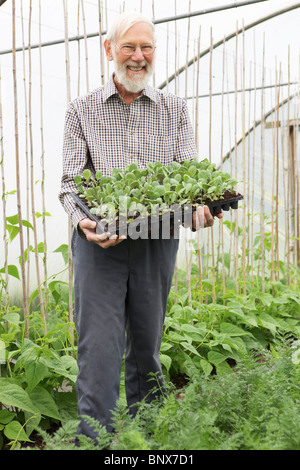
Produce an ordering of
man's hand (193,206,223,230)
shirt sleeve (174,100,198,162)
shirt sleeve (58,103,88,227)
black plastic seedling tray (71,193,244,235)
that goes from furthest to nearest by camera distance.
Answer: shirt sleeve (174,100,198,162) → shirt sleeve (58,103,88,227) → man's hand (193,206,223,230) → black plastic seedling tray (71,193,244,235)

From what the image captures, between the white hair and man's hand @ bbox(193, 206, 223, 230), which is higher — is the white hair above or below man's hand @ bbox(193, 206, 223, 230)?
above

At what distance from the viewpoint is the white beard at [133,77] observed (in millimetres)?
1433

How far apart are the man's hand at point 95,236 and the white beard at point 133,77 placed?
0.42 m

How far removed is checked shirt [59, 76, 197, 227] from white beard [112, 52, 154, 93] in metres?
0.05

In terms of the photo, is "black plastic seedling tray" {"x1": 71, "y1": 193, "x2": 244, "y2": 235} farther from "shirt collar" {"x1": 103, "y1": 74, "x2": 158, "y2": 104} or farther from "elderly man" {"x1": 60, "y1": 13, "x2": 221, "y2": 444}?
"shirt collar" {"x1": 103, "y1": 74, "x2": 158, "y2": 104}

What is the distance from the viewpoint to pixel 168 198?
1.35 metres

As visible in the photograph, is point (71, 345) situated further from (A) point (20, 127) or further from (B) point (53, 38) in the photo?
(B) point (53, 38)

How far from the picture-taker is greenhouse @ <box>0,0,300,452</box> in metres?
1.31

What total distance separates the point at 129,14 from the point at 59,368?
107cm

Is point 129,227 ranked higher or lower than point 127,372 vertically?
higher

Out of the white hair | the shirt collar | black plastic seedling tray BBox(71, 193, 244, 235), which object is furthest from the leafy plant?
the white hair

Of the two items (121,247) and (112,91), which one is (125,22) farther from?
(121,247)
